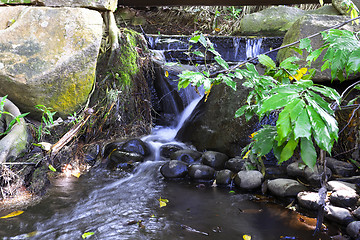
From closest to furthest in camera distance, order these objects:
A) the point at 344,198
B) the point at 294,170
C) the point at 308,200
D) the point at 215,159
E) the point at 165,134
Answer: the point at 344,198 → the point at 308,200 → the point at 294,170 → the point at 215,159 → the point at 165,134

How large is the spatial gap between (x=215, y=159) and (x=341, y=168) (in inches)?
59.2

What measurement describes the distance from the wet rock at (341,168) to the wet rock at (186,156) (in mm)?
1686

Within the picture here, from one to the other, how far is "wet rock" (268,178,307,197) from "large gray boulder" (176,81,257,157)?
92cm

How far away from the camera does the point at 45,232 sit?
2.52m

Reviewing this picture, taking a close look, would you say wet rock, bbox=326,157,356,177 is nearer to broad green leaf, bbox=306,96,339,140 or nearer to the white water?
the white water

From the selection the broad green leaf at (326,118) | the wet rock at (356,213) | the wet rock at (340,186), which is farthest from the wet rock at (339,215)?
the broad green leaf at (326,118)

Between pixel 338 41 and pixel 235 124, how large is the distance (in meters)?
2.51

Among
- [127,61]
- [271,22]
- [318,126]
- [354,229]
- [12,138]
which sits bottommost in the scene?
[354,229]

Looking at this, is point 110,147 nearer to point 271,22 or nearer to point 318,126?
point 318,126

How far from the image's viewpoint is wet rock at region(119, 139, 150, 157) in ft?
14.4

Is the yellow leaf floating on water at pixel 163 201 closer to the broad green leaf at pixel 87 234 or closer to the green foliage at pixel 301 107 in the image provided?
the broad green leaf at pixel 87 234

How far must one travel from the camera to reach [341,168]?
3.51m

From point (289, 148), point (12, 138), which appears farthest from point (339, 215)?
point (12, 138)

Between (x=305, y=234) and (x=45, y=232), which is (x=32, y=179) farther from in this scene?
(x=305, y=234)
